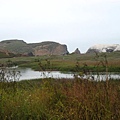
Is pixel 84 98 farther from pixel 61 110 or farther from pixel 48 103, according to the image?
pixel 48 103

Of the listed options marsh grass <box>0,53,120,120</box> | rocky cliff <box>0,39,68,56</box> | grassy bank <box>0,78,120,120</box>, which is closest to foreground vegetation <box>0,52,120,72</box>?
marsh grass <box>0,53,120,120</box>

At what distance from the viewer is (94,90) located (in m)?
6.42

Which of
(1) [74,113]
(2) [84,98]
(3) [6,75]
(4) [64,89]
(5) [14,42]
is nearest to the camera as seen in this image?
(1) [74,113]

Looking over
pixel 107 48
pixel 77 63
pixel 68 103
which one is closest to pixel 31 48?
pixel 107 48

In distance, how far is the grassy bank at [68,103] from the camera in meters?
5.71

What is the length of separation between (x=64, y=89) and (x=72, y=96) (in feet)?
1.79

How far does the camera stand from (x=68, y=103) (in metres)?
6.51

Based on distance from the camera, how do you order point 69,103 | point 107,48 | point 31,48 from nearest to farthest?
point 69,103 → point 107,48 → point 31,48

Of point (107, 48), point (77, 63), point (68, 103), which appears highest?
point (107, 48)

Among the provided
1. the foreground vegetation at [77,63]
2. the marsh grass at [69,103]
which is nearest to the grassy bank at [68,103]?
the marsh grass at [69,103]

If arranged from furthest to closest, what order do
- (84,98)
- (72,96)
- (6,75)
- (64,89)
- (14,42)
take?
(14,42) < (6,75) < (64,89) < (72,96) < (84,98)

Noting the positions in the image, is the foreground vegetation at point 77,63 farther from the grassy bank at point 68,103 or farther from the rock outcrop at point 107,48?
the rock outcrop at point 107,48

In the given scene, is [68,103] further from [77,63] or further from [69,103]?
[77,63]

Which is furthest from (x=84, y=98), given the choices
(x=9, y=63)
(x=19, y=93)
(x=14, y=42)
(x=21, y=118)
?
(x=14, y=42)
